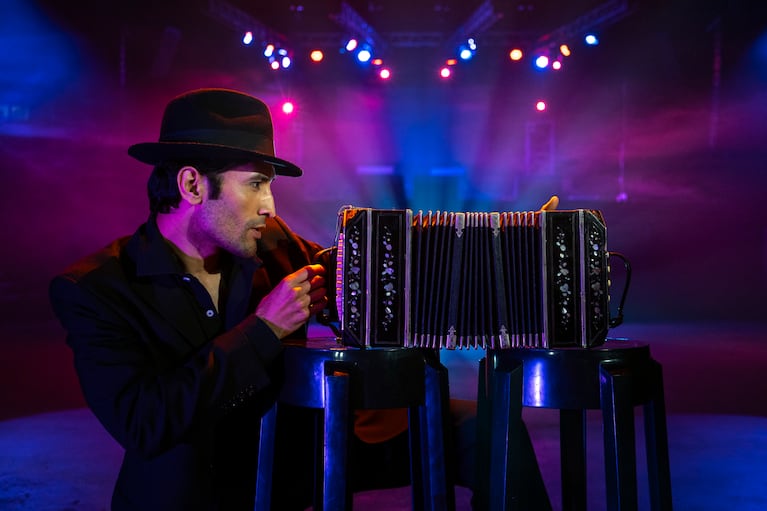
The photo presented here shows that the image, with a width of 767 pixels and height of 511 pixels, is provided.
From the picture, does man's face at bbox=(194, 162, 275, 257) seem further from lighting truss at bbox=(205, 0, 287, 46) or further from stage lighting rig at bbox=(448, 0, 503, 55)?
stage lighting rig at bbox=(448, 0, 503, 55)

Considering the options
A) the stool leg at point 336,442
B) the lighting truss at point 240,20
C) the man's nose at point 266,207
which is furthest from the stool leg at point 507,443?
the lighting truss at point 240,20

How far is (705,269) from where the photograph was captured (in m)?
11.9

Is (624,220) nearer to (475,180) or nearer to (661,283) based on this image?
(661,283)

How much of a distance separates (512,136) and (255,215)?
1040 cm

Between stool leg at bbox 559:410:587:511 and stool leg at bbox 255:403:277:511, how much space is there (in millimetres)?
980

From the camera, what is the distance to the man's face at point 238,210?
1.99 metres

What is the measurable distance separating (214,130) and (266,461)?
984 millimetres

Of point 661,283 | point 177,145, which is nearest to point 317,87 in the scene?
point 661,283

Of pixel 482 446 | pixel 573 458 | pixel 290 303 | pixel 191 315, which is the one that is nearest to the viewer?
pixel 290 303

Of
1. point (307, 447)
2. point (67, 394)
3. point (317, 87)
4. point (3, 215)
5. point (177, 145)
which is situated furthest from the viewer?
point (317, 87)

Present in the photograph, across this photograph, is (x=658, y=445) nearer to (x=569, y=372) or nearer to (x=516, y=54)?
(x=569, y=372)

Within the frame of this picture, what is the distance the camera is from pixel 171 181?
2.07 metres

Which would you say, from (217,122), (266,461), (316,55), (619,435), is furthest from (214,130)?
(316,55)

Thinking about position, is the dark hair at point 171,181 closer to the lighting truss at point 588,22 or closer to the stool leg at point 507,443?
the stool leg at point 507,443
